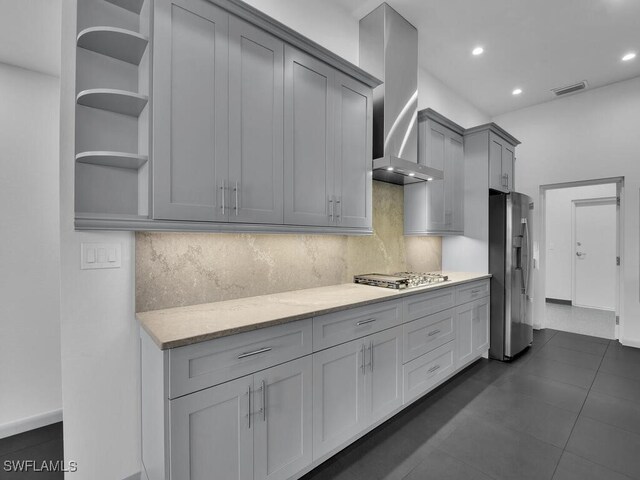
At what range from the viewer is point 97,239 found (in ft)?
5.04

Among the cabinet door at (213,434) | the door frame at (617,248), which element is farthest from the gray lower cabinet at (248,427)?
the door frame at (617,248)

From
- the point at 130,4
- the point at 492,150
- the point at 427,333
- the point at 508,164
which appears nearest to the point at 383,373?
the point at 427,333

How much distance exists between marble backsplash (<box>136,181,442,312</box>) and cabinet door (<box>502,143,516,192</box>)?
5.53 feet

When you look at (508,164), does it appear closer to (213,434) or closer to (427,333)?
(427,333)

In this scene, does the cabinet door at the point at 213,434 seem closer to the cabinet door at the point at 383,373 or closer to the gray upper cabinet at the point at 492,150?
the cabinet door at the point at 383,373

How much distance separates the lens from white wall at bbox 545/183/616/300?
5.89 meters

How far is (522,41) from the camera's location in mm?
3211

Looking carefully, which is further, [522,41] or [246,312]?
[522,41]

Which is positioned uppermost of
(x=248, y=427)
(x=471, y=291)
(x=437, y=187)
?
(x=437, y=187)

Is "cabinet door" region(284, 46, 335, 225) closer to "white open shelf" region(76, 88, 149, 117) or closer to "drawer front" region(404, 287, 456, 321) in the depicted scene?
"white open shelf" region(76, 88, 149, 117)

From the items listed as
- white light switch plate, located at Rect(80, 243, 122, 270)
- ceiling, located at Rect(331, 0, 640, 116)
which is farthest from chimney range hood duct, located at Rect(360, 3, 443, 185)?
white light switch plate, located at Rect(80, 243, 122, 270)

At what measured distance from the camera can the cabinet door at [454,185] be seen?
136 inches

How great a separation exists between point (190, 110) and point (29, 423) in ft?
8.60

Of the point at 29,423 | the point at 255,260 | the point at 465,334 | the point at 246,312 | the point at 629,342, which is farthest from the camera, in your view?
the point at 629,342
